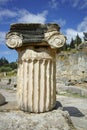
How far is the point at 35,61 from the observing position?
421 centimetres

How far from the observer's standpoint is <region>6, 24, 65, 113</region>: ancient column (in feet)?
13.6

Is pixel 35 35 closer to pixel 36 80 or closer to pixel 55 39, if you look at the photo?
pixel 55 39

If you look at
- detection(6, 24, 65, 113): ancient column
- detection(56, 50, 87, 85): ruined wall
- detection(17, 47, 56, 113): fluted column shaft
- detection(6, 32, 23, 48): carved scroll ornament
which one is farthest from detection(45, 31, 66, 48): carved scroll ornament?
detection(56, 50, 87, 85): ruined wall

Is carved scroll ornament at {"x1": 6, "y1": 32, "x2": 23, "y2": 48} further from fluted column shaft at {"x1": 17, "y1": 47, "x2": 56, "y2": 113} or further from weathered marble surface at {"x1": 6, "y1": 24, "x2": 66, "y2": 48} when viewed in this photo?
fluted column shaft at {"x1": 17, "y1": 47, "x2": 56, "y2": 113}

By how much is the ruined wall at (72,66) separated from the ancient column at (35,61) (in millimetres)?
13785

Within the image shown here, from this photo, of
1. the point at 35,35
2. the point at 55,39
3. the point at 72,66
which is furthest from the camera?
the point at 72,66

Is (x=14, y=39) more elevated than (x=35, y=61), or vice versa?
(x=14, y=39)

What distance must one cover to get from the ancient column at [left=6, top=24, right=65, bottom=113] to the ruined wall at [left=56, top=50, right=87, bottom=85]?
13.8 metres

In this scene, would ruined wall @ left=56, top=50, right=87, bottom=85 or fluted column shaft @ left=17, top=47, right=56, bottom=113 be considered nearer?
fluted column shaft @ left=17, top=47, right=56, bottom=113

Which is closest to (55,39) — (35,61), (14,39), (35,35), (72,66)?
(35,35)

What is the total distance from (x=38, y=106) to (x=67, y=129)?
68cm

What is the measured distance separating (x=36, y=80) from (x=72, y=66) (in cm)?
1508

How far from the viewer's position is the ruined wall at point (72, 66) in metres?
18.3

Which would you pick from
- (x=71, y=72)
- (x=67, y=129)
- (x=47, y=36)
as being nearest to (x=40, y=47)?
(x=47, y=36)
